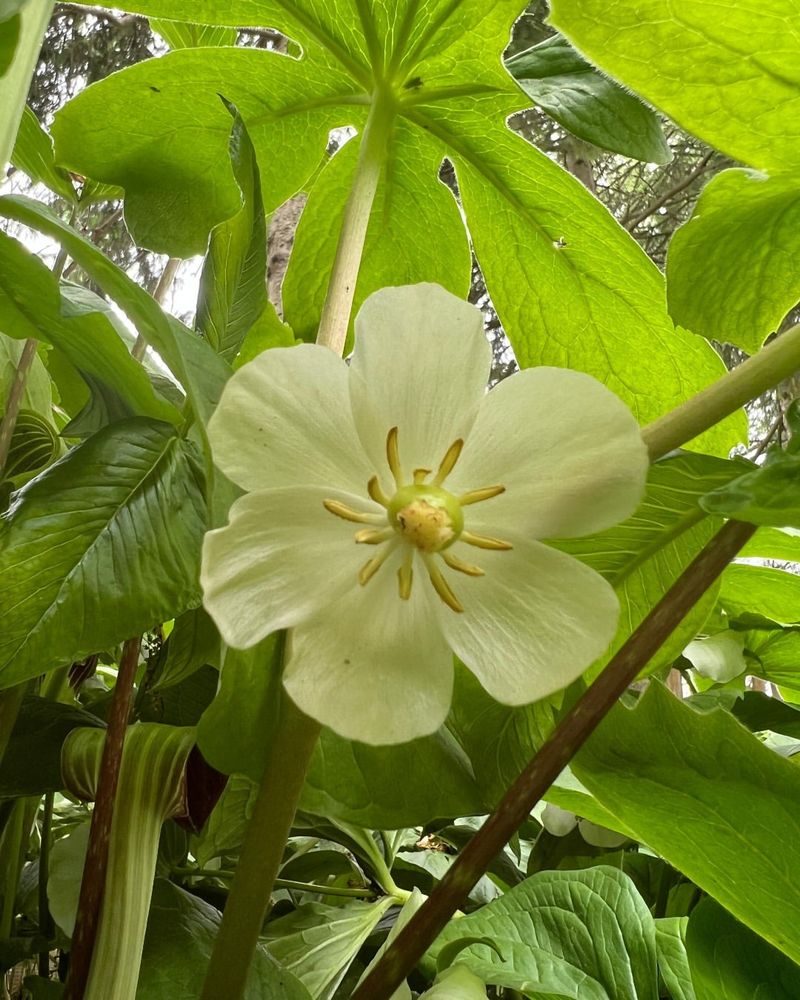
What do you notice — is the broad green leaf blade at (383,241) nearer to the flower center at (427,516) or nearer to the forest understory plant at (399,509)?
the forest understory plant at (399,509)

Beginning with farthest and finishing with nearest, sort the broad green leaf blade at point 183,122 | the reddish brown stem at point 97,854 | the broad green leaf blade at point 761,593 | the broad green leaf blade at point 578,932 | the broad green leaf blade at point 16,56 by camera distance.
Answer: the broad green leaf blade at point 761,593
the broad green leaf blade at point 183,122
the broad green leaf blade at point 578,932
the reddish brown stem at point 97,854
the broad green leaf blade at point 16,56

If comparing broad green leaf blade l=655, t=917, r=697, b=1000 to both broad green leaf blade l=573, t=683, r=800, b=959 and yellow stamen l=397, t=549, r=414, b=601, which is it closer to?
broad green leaf blade l=573, t=683, r=800, b=959

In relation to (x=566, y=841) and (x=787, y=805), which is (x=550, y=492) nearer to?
(x=787, y=805)

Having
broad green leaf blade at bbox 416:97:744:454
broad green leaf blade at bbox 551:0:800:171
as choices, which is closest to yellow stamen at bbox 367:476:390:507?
broad green leaf blade at bbox 551:0:800:171

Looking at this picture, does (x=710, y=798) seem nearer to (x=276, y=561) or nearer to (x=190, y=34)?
(x=276, y=561)

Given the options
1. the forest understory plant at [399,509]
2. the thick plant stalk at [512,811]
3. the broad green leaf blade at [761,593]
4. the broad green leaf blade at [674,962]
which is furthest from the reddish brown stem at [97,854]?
the broad green leaf blade at [761,593]

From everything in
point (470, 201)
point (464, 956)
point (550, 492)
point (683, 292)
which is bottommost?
point (464, 956)

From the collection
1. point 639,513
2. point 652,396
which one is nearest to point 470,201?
point 652,396
